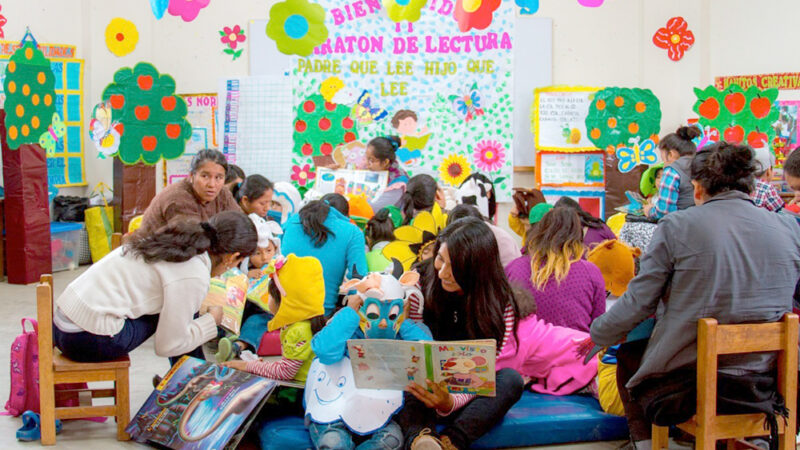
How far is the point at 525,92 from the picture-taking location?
25.7ft

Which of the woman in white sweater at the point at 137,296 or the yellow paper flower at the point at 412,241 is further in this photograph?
the yellow paper flower at the point at 412,241

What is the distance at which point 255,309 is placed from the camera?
4.86 m

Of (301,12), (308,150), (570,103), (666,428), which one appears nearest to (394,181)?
(301,12)

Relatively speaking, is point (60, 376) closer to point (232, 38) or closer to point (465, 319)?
point (465, 319)

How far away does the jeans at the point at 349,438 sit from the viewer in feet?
10.1

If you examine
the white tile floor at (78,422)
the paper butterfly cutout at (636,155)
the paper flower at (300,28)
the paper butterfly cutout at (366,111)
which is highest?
the paper flower at (300,28)

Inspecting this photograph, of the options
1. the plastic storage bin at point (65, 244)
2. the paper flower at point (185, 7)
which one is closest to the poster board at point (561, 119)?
the paper flower at point (185, 7)

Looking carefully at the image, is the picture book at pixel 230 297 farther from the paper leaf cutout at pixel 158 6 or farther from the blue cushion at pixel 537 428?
the paper leaf cutout at pixel 158 6

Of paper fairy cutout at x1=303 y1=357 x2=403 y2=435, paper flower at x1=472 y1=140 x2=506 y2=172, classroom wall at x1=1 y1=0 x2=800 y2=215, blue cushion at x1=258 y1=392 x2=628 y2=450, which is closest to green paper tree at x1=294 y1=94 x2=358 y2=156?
classroom wall at x1=1 y1=0 x2=800 y2=215

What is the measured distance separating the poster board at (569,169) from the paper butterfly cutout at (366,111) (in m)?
1.52

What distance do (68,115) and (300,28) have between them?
3.21 m

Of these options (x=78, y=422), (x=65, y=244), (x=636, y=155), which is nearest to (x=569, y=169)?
(x=636, y=155)

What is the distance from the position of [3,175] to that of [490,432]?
217 inches

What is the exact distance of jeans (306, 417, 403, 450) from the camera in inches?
122
